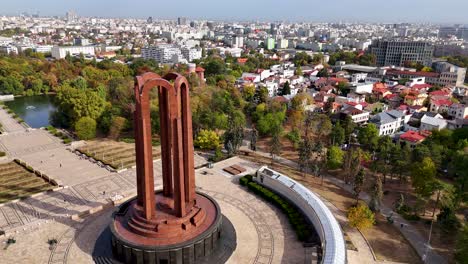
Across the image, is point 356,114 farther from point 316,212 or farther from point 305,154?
point 316,212

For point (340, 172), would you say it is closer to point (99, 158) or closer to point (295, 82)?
point (99, 158)

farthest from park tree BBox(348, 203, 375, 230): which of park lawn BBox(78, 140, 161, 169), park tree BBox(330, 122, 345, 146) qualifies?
park lawn BBox(78, 140, 161, 169)

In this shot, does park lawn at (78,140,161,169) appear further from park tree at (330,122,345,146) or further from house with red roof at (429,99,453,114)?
house with red roof at (429,99,453,114)

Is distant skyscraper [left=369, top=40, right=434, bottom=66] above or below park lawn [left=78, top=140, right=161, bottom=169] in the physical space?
above

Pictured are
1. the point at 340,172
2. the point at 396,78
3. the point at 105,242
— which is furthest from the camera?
the point at 396,78

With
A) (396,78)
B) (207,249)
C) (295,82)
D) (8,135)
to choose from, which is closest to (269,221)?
(207,249)

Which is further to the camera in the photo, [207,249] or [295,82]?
[295,82]
